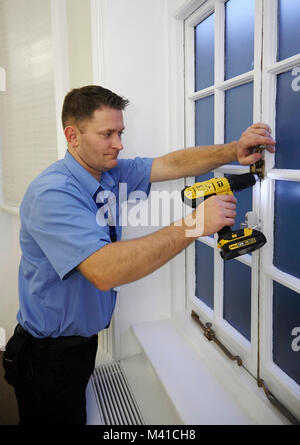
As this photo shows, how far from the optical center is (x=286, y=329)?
1.07 m

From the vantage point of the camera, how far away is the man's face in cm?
123

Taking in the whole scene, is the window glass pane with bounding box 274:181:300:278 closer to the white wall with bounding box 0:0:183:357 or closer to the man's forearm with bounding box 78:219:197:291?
the man's forearm with bounding box 78:219:197:291

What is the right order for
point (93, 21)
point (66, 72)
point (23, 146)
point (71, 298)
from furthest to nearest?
1. point (23, 146)
2. point (66, 72)
3. point (93, 21)
4. point (71, 298)

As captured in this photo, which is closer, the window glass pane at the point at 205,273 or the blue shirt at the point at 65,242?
the blue shirt at the point at 65,242

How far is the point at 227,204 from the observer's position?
99 cm

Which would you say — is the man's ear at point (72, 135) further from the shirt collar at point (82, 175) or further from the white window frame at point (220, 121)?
the white window frame at point (220, 121)

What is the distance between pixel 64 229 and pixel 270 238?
25.3 inches

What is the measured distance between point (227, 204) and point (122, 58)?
1030 millimetres

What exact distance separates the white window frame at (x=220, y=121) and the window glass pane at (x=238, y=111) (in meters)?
0.02

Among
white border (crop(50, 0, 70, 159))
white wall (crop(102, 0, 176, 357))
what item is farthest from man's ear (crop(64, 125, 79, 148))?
white border (crop(50, 0, 70, 159))

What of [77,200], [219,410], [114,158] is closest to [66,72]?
[114,158]

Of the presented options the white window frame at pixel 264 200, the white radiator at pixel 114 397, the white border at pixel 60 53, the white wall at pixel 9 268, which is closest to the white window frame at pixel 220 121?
the white window frame at pixel 264 200

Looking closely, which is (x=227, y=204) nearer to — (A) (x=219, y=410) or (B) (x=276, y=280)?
(B) (x=276, y=280)

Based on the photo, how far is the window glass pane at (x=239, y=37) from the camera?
112 cm
